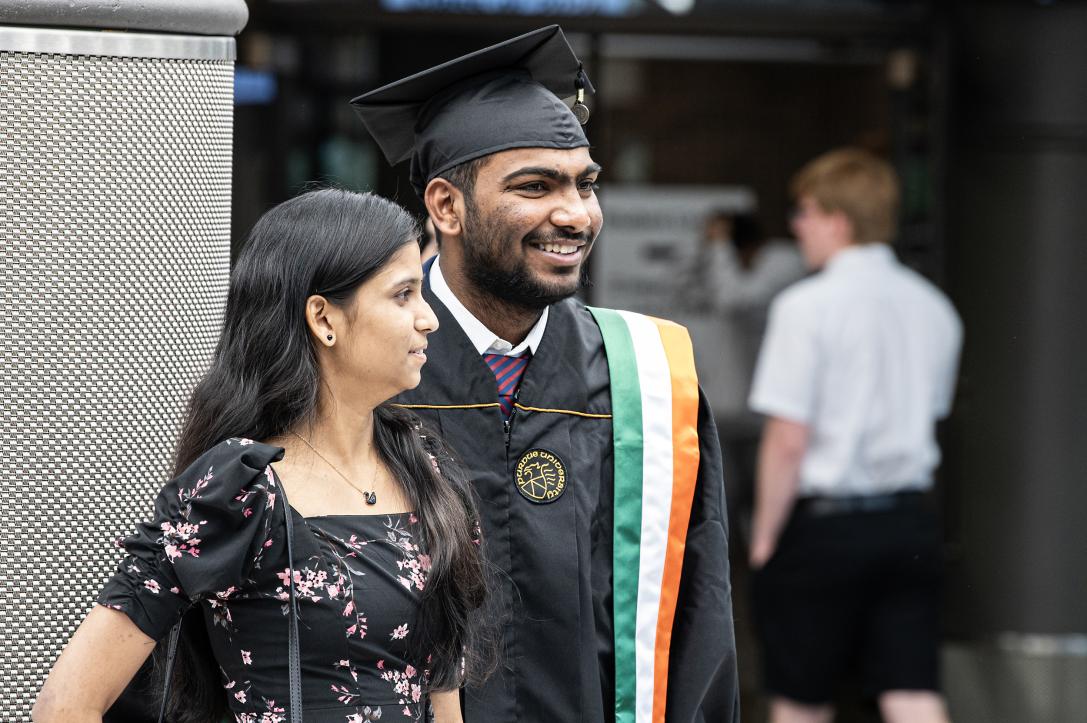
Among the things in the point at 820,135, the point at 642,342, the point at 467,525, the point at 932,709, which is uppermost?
the point at 820,135

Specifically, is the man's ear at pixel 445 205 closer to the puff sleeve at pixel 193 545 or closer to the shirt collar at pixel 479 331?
the shirt collar at pixel 479 331

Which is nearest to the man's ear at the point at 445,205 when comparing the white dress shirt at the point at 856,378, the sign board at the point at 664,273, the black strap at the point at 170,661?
the black strap at the point at 170,661

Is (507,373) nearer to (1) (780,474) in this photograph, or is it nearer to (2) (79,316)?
(2) (79,316)

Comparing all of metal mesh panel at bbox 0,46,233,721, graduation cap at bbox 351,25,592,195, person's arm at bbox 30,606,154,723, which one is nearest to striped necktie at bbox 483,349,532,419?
graduation cap at bbox 351,25,592,195

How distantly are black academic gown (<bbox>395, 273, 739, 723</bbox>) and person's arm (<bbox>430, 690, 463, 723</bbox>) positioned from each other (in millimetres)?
173

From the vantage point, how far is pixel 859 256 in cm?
521

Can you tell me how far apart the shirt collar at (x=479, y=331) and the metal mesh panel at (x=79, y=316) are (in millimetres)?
560

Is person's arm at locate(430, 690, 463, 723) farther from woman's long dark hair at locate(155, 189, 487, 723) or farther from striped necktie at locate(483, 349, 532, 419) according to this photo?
striped necktie at locate(483, 349, 532, 419)

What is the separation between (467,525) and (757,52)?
5147 millimetres

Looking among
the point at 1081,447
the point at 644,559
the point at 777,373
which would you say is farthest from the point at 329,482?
the point at 1081,447

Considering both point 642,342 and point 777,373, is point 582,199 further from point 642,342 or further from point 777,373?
point 777,373

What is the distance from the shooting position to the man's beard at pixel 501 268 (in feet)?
8.63

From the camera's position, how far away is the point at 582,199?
2.66 m

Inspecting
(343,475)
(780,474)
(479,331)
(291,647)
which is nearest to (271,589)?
(291,647)
